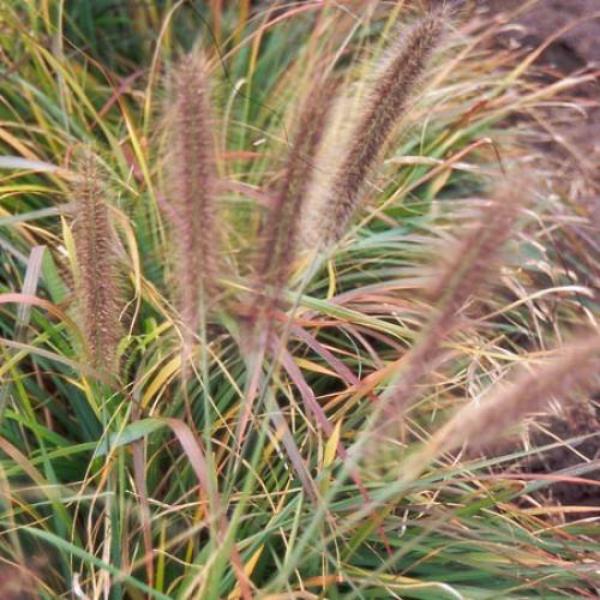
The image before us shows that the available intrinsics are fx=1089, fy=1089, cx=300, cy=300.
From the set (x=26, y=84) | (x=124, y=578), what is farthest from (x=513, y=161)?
(x=124, y=578)

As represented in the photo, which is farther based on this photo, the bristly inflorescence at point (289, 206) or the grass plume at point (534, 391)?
the bristly inflorescence at point (289, 206)

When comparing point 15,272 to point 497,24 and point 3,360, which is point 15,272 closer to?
point 3,360

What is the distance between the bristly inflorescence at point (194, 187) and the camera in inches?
56.1

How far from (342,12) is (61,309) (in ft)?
4.51

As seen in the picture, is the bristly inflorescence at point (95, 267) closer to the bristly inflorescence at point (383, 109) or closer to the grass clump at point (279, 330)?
the grass clump at point (279, 330)

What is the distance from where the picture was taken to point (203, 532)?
193 cm

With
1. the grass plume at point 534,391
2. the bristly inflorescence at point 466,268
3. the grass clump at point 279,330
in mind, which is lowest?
the grass clump at point 279,330

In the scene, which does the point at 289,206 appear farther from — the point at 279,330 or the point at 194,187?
the point at 279,330

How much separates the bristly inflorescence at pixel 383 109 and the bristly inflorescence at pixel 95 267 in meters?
0.32

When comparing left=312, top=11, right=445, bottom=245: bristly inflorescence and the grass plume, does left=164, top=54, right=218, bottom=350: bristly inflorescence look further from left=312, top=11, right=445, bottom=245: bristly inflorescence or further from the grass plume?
the grass plume

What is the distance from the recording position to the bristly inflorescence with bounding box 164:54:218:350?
56.1 inches

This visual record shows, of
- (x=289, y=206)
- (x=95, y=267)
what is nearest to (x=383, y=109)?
(x=289, y=206)

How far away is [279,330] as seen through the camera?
187 centimetres

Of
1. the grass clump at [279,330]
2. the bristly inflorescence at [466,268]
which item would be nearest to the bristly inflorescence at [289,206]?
the grass clump at [279,330]
